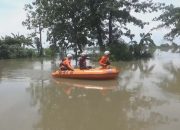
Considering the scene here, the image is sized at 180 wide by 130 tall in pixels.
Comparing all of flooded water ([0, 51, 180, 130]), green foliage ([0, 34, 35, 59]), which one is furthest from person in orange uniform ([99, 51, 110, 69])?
green foliage ([0, 34, 35, 59])

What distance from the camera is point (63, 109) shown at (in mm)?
10836

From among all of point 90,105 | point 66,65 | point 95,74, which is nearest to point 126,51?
point 66,65

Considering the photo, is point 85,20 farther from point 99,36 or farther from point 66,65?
point 66,65

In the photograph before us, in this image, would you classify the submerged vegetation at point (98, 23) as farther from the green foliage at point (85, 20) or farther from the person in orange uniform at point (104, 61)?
the person in orange uniform at point (104, 61)

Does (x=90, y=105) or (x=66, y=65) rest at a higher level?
(x=66, y=65)

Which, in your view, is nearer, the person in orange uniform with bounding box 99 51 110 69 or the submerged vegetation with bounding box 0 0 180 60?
the person in orange uniform with bounding box 99 51 110 69

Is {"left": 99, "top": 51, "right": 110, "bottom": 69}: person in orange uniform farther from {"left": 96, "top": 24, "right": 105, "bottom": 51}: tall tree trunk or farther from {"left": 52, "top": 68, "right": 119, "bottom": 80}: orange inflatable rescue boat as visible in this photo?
{"left": 96, "top": 24, "right": 105, "bottom": 51}: tall tree trunk

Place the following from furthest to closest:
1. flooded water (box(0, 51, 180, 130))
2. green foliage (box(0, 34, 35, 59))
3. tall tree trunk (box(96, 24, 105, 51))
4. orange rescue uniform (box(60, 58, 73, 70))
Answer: green foliage (box(0, 34, 35, 59)), tall tree trunk (box(96, 24, 105, 51)), orange rescue uniform (box(60, 58, 73, 70)), flooded water (box(0, 51, 180, 130))

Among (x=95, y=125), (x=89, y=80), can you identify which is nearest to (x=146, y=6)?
(x=89, y=80)

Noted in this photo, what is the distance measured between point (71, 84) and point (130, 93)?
3505 mm

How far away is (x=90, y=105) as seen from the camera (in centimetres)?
1134

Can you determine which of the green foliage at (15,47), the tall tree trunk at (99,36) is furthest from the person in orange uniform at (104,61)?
the green foliage at (15,47)

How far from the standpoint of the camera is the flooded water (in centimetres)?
909

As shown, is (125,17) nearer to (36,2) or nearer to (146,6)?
(146,6)
